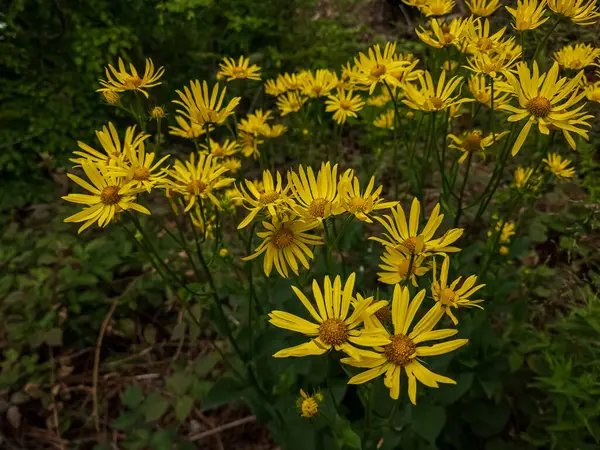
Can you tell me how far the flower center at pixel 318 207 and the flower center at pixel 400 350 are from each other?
0.33m

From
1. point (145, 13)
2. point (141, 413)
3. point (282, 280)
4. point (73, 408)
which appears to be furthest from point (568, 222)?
point (145, 13)

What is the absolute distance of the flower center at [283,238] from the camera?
1.29 metres

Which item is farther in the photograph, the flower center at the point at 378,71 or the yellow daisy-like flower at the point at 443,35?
the flower center at the point at 378,71

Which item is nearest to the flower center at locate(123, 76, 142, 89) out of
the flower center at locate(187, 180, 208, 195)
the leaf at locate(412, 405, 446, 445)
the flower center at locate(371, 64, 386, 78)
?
the flower center at locate(187, 180, 208, 195)

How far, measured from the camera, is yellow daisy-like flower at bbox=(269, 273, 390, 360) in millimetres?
990

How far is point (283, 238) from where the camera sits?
4.25 ft

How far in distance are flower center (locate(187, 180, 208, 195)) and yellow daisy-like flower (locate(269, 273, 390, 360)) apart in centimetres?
47

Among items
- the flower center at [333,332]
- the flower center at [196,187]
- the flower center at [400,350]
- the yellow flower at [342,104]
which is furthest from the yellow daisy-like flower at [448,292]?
the yellow flower at [342,104]

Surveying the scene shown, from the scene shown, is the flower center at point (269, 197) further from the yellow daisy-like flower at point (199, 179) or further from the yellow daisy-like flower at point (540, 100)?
the yellow daisy-like flower at point (540, 100)

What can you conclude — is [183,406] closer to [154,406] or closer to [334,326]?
[154,406]

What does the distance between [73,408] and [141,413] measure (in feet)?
1.58

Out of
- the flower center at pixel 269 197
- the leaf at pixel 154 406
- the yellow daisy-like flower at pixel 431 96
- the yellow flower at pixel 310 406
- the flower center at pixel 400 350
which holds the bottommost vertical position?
the leaf at pixel 154 406

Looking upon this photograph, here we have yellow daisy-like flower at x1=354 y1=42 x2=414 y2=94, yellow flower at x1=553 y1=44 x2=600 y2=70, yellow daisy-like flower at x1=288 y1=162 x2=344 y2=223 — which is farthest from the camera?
yellow flower at x1=553 y1=44 x2=600 y2=70

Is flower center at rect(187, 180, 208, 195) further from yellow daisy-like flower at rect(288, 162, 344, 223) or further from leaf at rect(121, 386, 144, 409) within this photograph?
leaf at rect(121, 386, 144, 409)
